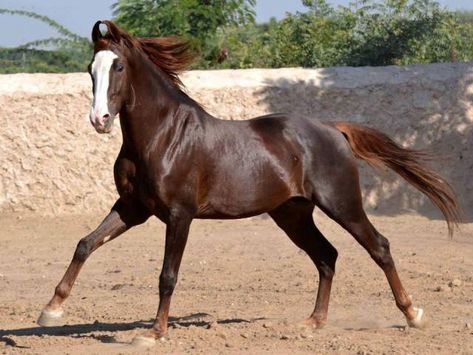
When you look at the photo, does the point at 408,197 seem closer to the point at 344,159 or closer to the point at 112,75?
the point at 344,159

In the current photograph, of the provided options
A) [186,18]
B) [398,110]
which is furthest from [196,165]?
[186,18]

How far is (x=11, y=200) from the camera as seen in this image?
14.5m

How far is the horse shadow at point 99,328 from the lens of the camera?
25.1 ft

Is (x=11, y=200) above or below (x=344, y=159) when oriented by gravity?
below

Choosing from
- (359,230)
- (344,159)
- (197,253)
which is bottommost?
(197,253)

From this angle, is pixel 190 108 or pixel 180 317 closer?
pixel 190 108

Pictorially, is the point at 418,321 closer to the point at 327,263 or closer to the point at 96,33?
the point at 327,263

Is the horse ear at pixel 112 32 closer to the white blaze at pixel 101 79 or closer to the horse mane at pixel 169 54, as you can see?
the white blaze at pixel 101 79

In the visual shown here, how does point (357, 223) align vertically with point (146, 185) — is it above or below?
below

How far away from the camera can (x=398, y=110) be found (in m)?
15.0

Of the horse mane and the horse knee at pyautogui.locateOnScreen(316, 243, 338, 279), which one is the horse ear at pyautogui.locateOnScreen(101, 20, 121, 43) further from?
the horse knee at pyautogui.locateOnScreen(316, 243, 338, 279)

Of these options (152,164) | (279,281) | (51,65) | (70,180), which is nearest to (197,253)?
(279,281)

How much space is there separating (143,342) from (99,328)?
1.12 m

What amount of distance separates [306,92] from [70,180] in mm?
3412
